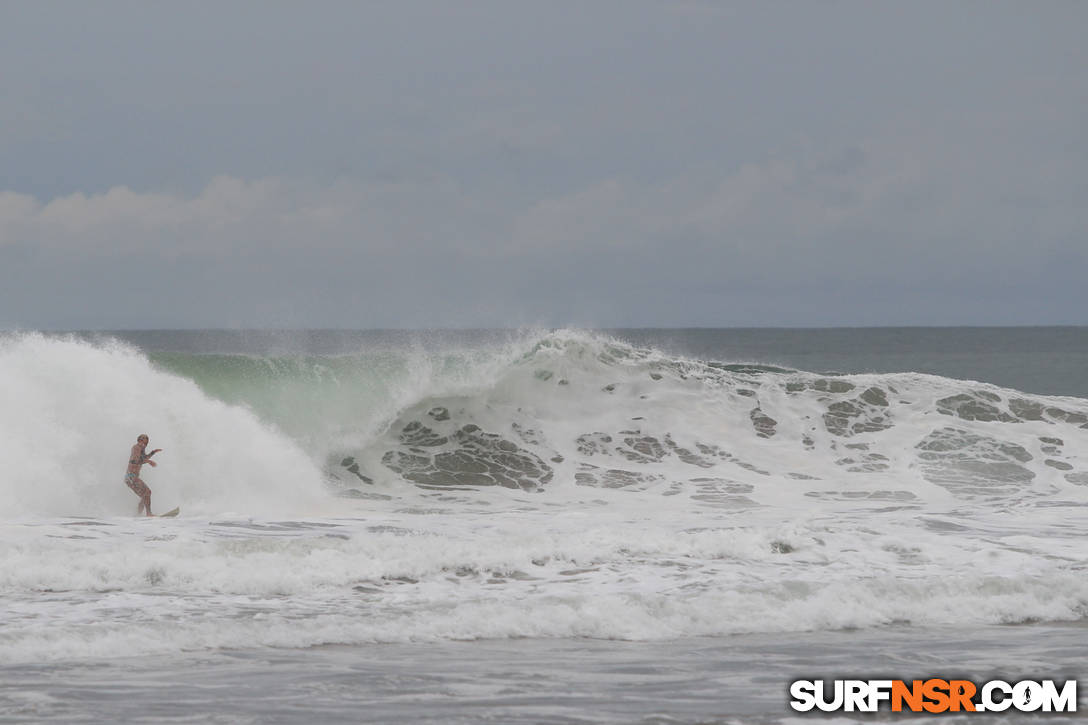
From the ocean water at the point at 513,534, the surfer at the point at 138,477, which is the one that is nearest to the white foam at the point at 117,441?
the ocean water at the point at 513,534

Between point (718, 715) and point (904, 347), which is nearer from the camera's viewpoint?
point (718, 715)

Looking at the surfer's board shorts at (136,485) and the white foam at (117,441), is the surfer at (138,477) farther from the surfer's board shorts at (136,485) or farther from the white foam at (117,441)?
the white foam at (117,441)

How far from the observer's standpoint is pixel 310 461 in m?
16.3

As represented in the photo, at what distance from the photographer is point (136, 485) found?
43.6 feet

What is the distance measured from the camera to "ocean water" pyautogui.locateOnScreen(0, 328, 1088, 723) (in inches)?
274

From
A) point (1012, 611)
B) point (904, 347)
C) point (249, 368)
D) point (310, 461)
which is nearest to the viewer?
point (1012, 611)

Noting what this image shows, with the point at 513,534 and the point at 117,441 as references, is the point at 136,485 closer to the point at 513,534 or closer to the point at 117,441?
the point at 117,441

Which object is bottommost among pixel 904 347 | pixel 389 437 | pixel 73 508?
pixel 73 508

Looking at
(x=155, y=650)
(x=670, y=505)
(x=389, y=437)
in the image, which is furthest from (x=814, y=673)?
(x=389, y=437)

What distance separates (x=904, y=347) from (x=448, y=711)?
8511 centimetres

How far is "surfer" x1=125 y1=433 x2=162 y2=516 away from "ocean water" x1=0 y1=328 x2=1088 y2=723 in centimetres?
37

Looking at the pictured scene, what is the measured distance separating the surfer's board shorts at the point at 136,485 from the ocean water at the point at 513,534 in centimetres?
35

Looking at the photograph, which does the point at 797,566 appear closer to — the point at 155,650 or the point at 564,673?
the point at 564,673

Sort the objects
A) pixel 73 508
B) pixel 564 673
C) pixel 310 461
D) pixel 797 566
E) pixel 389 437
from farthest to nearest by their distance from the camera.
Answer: pixel 389 437 < pixel 310 461 < pixel 73 508 < pixel 797 566 < pixel 564 673
